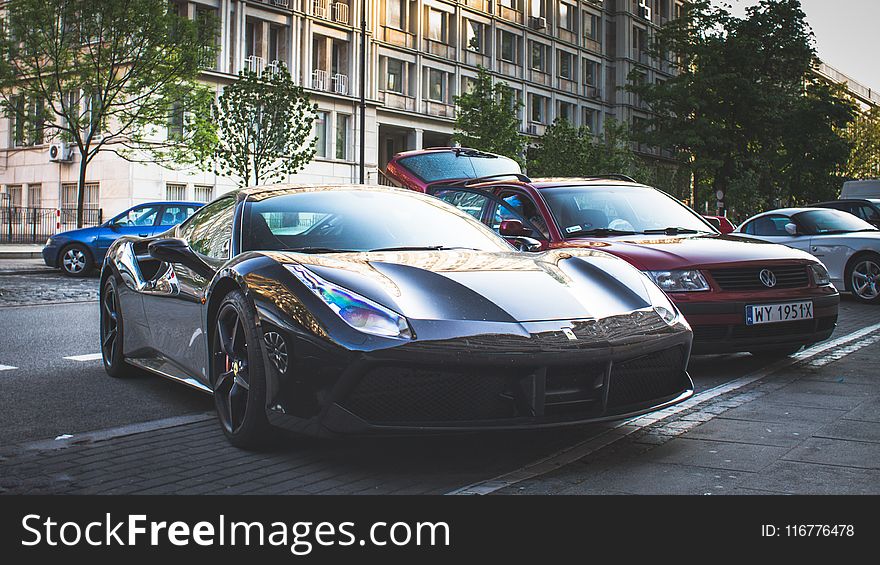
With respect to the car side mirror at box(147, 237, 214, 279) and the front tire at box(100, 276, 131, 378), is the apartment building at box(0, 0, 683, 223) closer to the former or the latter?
the front tire at box(100, 276, 131, 378)

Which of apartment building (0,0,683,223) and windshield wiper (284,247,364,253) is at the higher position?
apartment building (0,0,683,223)

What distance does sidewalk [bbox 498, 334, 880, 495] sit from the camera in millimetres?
4098

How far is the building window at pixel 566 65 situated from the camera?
6397cm

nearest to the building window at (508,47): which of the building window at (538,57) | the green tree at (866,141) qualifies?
the building window at (538,57)

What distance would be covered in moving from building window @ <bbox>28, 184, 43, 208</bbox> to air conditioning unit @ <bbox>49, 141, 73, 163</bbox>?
2524 millimetres

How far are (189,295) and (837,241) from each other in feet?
37.1

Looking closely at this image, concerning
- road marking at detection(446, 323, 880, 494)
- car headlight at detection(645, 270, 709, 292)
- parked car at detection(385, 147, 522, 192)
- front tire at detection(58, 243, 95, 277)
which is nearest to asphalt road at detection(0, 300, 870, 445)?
road marking at detection(446, 323, 880, 494)

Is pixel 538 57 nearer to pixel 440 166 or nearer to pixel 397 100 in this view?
pixel 397 100

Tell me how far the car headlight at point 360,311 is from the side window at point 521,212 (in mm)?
4332

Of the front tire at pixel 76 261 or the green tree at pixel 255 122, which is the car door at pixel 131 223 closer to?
the front tire at pixel 76 261

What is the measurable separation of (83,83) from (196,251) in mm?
26035

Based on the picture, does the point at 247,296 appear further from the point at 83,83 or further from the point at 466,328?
the point at 83,83
